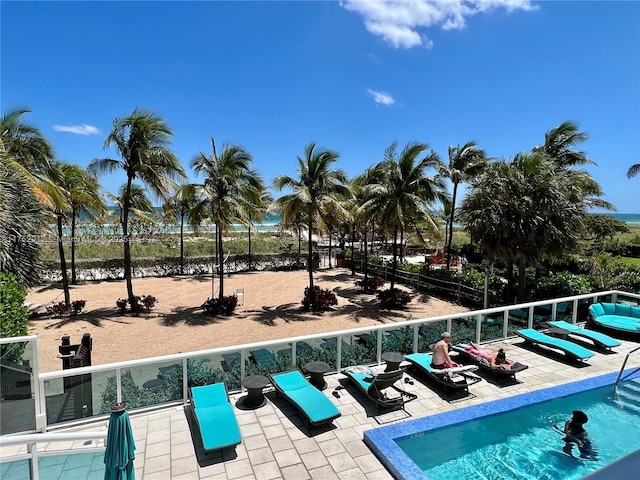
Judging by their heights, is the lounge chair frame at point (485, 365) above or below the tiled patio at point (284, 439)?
above

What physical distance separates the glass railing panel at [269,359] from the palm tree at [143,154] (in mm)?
9740

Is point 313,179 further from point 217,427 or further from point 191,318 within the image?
point 217,427

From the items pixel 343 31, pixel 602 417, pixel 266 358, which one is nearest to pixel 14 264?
pixel 266 358

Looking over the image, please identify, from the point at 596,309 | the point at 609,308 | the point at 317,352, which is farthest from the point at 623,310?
the point at 317,352

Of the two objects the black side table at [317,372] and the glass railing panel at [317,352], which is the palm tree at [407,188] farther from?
the black side table at [317,372]

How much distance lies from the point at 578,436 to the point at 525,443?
2.62 ft

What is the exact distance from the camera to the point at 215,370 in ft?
20.8

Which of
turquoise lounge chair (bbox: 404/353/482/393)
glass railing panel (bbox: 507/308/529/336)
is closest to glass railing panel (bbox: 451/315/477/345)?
turquoise lounge chair (bbox: 404/353/482/393)

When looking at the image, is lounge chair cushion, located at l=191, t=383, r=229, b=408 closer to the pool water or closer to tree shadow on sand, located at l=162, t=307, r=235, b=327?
the pool water

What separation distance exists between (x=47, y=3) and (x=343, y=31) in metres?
7.71

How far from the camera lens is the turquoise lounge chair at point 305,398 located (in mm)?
5379

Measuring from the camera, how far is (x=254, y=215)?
15.4m

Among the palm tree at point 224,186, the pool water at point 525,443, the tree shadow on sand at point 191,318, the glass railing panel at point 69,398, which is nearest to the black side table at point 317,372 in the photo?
the pool water at point 525,443

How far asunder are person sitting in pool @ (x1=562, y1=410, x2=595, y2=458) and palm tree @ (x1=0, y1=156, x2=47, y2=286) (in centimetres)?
965
